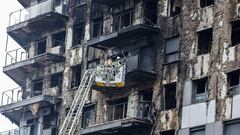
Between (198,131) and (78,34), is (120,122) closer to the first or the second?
(198,131)

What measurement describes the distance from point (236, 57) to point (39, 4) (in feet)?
78.0

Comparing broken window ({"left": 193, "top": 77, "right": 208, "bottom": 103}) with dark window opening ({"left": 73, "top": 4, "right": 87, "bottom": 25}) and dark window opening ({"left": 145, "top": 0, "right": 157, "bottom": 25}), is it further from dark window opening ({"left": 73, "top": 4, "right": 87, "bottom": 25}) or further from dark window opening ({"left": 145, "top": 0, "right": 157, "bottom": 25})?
dark window opening ({"left": 73, "top": 4, "right": 87, "bottom": 25})

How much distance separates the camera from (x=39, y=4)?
7769 centimetres

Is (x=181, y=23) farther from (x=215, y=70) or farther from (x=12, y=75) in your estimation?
(x=12, y=75)

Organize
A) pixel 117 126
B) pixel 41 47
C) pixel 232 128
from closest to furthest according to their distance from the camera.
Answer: pixel 232 128 → pixel 117 126 → pixel 41 47

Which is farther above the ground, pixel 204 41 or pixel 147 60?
pixel 204 41

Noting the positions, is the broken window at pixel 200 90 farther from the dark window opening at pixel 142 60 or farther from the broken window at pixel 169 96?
the dark window opening at pixel 142 60

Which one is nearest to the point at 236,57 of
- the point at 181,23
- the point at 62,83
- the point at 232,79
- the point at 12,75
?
the point at 232,79

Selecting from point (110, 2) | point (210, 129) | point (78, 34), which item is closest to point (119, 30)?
point (110, 2)

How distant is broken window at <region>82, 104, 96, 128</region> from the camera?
Result: 230 ft

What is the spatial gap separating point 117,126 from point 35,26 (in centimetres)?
1675

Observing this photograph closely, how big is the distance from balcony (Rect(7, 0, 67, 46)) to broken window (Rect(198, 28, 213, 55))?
16.5 metres

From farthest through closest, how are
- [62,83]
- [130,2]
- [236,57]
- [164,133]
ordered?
[62,83] → [130,2] → [164,133] → [236,57]

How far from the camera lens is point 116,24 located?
7000 centimetres
